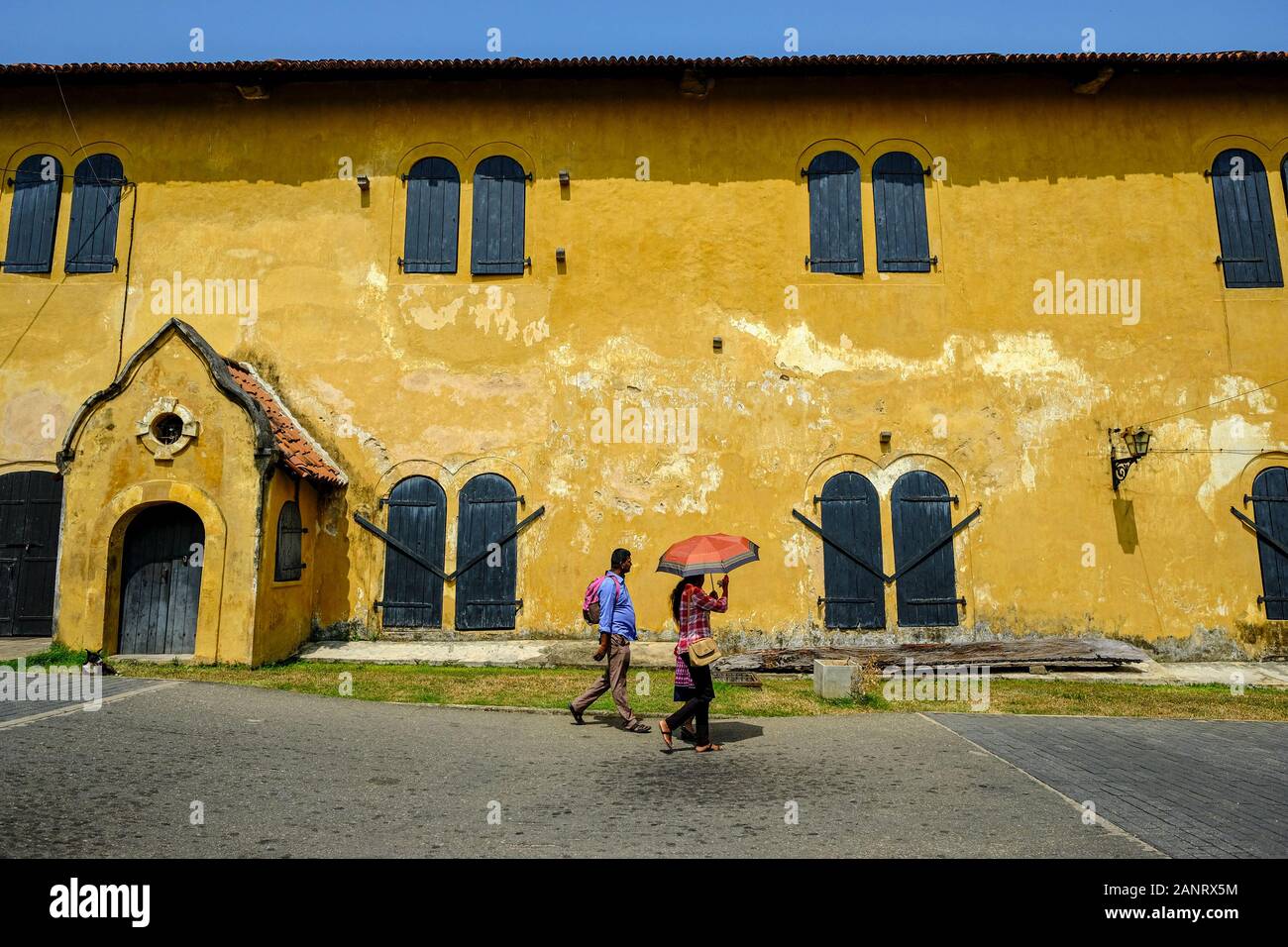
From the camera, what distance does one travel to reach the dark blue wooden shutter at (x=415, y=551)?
41.9 ft

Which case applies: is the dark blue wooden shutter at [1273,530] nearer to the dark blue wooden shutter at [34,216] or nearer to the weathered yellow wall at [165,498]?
the weathered yellow wall at [165,498]

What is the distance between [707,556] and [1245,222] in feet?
39.7

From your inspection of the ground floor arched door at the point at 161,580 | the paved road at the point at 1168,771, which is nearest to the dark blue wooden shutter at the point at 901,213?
the paved road at the point at 1168,771

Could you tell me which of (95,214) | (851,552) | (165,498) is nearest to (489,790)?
(165,498)

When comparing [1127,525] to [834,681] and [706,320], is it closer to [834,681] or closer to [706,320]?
[834,681]

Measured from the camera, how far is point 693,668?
7.32 metres

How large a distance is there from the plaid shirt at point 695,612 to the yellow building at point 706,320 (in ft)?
17.3

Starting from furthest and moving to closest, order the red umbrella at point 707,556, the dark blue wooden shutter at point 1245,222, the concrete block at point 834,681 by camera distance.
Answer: the dark blue wooden shutter at point 1245,222, the concrete block at point 834,681, the red umbrella at point 707,556

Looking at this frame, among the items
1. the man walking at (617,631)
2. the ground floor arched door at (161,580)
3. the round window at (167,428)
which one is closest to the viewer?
the man walking at (617,631)

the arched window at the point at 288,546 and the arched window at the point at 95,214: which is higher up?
the arched window at the point at 95,214

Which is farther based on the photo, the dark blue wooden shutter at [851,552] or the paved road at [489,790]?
the dark blue wooden shutter at [851,552]
